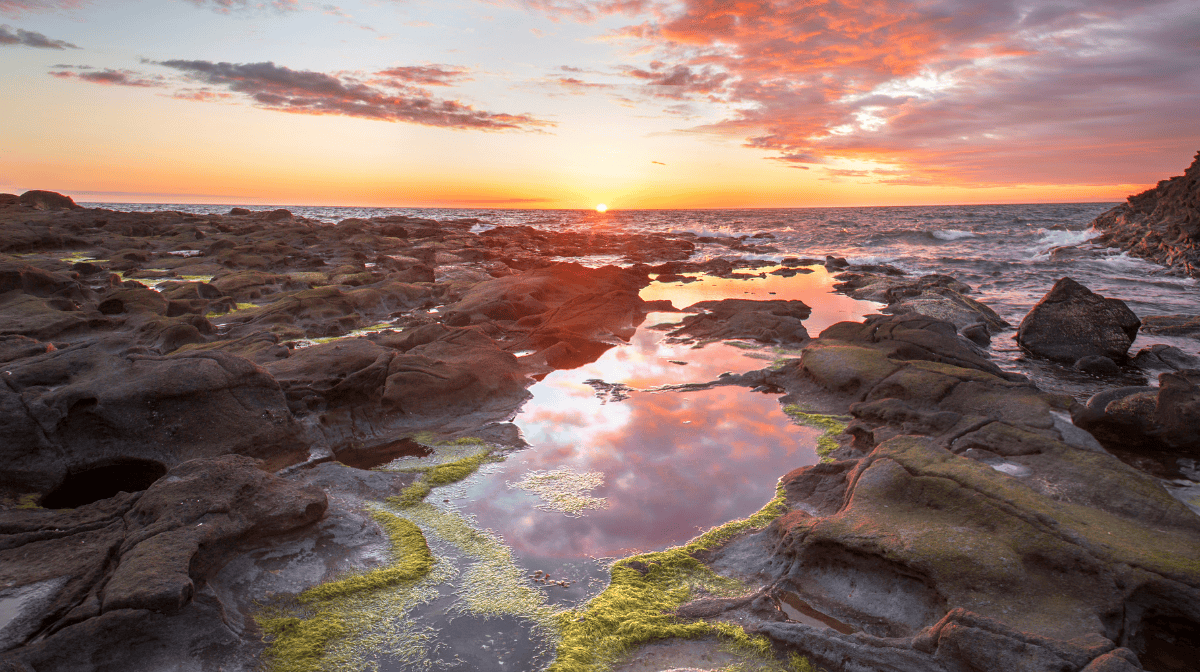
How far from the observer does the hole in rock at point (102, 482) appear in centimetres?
695

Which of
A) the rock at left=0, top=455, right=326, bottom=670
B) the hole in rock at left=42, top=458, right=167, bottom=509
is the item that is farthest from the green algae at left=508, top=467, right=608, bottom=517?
the hole in rock at left=42, top=458, right=167, bottom=509

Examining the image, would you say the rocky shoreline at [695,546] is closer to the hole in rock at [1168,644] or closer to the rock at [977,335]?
the hole in rock at [1168,644]

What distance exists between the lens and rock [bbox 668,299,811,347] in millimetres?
16344

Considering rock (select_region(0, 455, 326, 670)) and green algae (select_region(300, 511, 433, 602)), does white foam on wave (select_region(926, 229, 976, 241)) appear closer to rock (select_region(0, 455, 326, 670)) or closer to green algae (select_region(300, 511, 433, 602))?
green algae (select_region(300, 511, 433, 602))

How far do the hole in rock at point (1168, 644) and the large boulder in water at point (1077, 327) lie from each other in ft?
40.4

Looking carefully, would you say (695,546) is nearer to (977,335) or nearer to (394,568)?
(394,568)

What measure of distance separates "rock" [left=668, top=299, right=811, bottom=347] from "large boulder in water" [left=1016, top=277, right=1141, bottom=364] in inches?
238

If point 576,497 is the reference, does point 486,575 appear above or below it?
below

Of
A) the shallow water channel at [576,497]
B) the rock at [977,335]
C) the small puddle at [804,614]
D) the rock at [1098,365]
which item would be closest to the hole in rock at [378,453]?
the shallow water channel at [576,497]

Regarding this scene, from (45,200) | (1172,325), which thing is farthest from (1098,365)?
(45,200)

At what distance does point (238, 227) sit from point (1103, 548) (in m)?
60.6

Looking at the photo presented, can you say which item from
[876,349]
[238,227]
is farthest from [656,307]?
[238,227]

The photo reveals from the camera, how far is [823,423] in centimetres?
1024

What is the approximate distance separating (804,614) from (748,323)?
1247 cm
